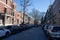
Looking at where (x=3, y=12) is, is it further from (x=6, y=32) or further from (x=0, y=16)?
(x=6, y=32)

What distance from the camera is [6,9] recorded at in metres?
51.4

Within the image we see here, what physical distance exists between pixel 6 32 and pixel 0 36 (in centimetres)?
230

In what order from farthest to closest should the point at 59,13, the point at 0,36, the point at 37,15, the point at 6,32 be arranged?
the point at 37,15 → the point at 59,13 → the point at 6,32 → the point at 0,36

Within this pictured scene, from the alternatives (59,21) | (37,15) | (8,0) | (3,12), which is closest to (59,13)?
(59,21)

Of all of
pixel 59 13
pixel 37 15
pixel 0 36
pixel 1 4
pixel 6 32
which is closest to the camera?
pixel 0 36

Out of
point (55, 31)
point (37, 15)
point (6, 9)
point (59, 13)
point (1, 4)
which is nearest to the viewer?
A: point (55, 31)

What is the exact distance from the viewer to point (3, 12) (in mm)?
47969

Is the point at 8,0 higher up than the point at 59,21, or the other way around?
the point at 8,0

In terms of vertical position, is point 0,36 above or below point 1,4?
below

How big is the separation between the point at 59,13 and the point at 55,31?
53.2m

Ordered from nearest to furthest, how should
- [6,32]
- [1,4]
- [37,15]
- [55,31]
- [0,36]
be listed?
[55,31]
[0,36]
[6,32]
[1,4]
[37,15]

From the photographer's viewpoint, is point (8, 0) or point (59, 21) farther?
point (59, 21)

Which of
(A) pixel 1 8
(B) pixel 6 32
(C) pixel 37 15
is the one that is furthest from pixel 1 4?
(C) pixel 37 15

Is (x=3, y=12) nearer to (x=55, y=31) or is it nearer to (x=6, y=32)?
(x=6, y=32)
